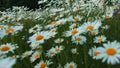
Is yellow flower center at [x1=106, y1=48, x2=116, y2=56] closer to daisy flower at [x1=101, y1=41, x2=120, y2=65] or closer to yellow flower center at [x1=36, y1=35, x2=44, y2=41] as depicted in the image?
daisy flower at [x1=101, y1=41, x2=120, y2=65]

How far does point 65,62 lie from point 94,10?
131cm

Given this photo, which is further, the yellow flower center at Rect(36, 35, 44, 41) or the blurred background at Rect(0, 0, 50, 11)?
the blurred background at Rect(0, 0, 50, 11)


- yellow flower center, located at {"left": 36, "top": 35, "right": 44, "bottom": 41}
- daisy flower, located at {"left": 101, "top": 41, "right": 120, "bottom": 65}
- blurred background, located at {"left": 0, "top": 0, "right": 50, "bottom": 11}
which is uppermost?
blurred background, located at {"left": 0, "top": 0, "right": 50, "bottom": 11}

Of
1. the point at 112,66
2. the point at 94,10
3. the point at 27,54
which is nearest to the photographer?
the point at 112,66

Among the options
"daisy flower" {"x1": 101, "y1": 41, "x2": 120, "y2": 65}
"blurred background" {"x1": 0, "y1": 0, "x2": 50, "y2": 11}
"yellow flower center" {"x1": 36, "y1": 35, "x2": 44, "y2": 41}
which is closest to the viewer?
"daisy flower" {"x1": 101, "y1": 41, "x2": 120, "y2": 65}

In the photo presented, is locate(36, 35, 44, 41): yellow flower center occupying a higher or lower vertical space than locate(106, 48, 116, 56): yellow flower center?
higher

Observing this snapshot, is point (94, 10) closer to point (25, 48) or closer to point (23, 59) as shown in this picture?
point (25, 48)

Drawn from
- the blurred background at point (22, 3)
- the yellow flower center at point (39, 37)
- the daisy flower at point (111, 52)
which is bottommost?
the daisy flower at point (111, 52)

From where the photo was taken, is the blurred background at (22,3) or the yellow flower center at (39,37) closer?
the yellow flower center at (39,37)

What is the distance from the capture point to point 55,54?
1.74 meters

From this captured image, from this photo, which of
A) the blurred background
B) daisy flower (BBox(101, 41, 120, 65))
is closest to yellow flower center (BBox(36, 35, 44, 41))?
daisy flower (BBox(101, 41, 120, 65))

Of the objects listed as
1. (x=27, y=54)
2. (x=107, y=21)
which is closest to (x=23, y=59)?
(x=27, y=54)

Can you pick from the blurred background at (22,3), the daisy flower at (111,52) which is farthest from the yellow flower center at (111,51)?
the blurred background at (22,3)

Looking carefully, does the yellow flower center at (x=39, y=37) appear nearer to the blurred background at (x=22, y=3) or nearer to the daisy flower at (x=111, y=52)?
the daisy flower at (x=111, y=52)
